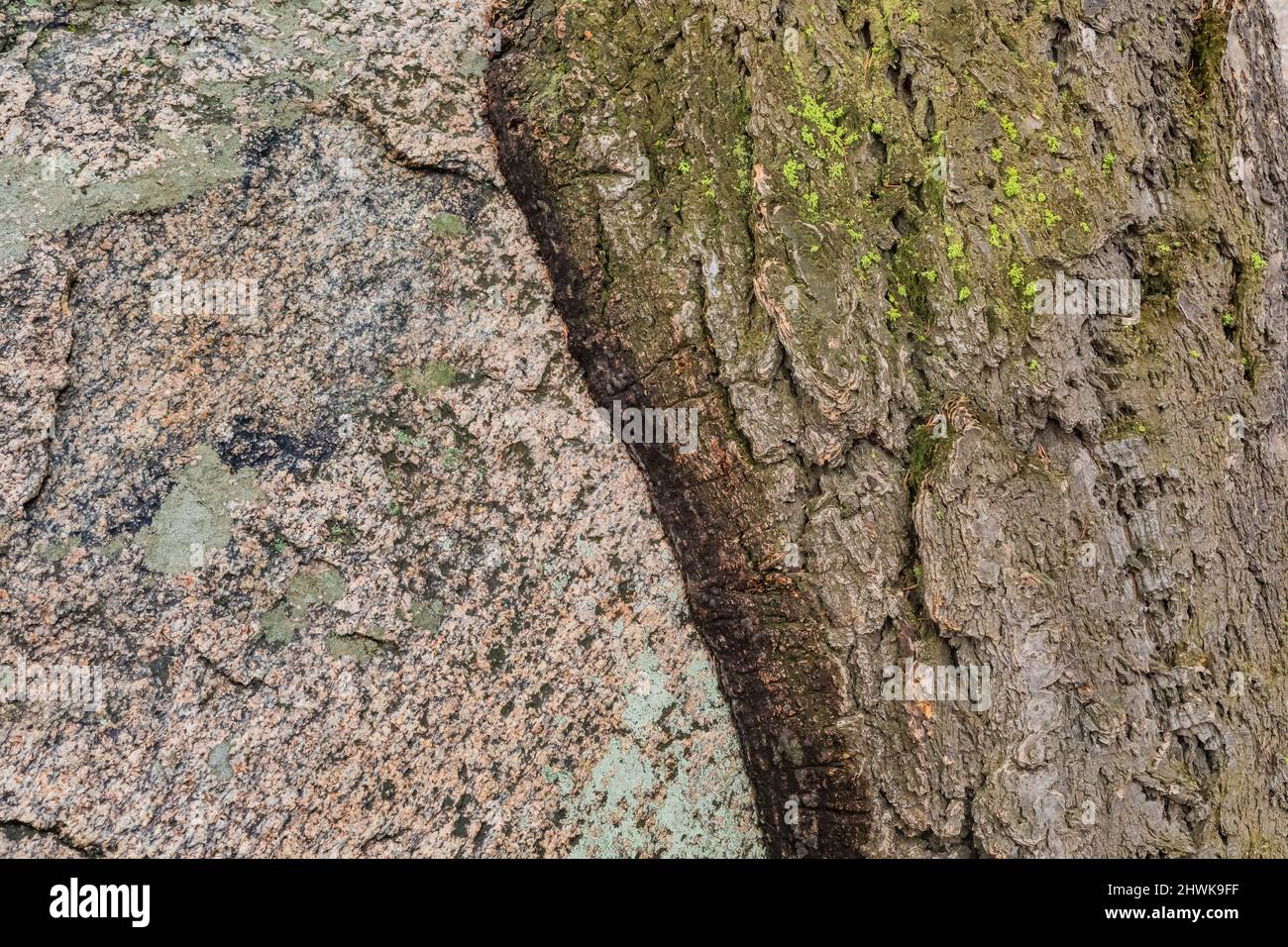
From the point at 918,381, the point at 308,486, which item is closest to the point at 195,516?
the point at 308,486

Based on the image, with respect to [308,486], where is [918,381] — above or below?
above

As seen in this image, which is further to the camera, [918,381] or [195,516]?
[918,381]

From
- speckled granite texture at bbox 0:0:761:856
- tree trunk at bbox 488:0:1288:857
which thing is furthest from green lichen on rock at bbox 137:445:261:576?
tree trunk at bbox 488:0:1288:857

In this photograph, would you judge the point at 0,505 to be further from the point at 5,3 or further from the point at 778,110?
the point at 778,110

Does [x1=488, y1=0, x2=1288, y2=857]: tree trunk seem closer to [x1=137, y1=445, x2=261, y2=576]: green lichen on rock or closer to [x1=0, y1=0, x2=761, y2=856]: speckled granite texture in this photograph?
[x1=0, y1=0, x2=761, y2=856]: speckled granite texture

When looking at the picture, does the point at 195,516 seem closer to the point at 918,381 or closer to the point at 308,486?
the point at 308,486
